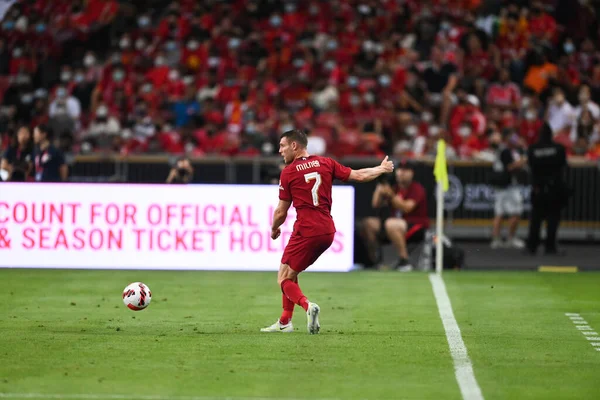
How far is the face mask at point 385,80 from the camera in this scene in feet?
89.4

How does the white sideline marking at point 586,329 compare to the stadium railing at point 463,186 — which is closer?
the white sideline marking at point 586,329

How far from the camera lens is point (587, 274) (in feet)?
61.2

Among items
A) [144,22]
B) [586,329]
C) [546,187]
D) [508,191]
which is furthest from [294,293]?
[144,22]

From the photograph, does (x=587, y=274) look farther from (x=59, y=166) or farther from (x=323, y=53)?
(x=323, y=53)

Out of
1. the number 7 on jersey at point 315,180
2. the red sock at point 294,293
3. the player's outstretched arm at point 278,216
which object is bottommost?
the red sock at point 294,293

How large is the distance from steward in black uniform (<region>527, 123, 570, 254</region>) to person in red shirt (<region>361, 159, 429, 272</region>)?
12.4 feet

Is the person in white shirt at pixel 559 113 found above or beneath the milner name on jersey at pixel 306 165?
above

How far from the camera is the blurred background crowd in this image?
84.7ft

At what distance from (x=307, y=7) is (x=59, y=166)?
1164 centimetres

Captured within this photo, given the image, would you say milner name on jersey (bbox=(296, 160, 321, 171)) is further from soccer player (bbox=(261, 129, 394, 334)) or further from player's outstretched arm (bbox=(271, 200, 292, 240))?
player's outstretched arm (bbox=(271, 200, 292, 240))

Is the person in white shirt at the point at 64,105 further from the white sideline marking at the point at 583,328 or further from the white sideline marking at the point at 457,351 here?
the white sideline marking at the point at 583,328

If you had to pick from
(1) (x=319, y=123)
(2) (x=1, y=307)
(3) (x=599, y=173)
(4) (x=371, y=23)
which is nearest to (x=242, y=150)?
(1) (x=319, y=123)

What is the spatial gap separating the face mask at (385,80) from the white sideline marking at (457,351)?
38.1 ft

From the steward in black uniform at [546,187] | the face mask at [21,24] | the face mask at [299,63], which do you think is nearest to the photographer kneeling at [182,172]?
the steward in black uniform at [546,187]
